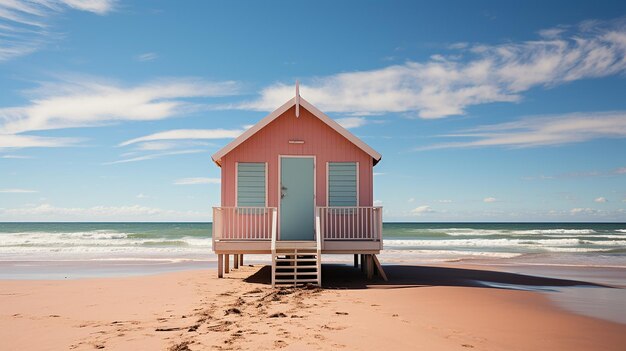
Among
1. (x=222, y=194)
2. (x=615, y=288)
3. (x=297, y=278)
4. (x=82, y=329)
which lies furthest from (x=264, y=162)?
(x=615, y=288)

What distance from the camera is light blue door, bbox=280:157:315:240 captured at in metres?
15.4

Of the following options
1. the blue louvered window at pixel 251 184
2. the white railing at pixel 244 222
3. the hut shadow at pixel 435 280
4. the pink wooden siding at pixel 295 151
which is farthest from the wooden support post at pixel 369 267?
the blue louvered window at pixel 251 184

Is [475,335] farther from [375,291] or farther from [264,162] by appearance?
[264,162]

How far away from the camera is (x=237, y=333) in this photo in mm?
7703

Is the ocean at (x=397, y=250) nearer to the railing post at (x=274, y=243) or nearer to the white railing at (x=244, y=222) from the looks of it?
the white railing at (x=244, y=222)

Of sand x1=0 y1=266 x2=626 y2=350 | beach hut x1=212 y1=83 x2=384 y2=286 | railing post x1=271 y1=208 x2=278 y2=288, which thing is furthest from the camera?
beach hut x1=212 y1=83 x2=384 y2=286

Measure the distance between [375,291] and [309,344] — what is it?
580 centimetres

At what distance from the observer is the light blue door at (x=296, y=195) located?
15.4m

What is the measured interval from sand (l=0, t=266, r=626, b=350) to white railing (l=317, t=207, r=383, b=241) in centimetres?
127

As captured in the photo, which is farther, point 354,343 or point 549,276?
point 549,276

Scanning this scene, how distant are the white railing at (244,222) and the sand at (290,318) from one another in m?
1.38

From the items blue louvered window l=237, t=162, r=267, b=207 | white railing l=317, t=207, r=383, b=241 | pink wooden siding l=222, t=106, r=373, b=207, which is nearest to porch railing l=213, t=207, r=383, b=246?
white railing l=317, t=207, r=383, b=241

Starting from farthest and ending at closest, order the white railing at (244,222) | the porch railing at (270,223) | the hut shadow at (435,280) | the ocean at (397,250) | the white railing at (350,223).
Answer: the ocean at (397,250) < the white railing at (244,222) < the porch railing at (270,223) < the white railing at (350,223) < the hut shadow at (435,280)

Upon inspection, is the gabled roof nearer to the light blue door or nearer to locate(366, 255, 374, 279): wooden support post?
the light blue door
